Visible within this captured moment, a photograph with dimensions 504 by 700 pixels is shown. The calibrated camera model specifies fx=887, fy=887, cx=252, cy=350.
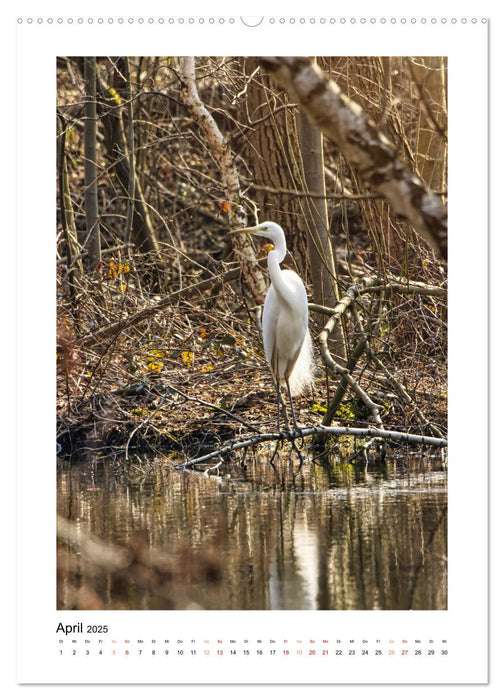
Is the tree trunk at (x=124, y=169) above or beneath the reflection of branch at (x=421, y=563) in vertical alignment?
above

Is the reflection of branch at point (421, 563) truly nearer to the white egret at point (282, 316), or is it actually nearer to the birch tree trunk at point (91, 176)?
the white egret at point (282, 316)

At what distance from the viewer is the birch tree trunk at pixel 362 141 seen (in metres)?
1.48

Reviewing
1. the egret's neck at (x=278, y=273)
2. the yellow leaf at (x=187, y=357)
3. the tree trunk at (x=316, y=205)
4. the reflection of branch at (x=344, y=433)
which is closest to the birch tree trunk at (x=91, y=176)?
the yellow leaf at (x=187, y=357)

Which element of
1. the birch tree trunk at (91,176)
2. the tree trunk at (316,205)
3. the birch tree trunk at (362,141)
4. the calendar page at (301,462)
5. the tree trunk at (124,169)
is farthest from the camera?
the tree trunk at (124,169)

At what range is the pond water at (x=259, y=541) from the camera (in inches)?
80.5

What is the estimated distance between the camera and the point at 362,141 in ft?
4.88

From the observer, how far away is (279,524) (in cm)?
259

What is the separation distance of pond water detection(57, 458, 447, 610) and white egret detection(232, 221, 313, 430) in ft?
1.80

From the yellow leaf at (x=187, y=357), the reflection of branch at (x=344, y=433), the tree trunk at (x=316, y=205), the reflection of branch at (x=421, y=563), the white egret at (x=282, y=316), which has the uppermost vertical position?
the tree trunk at (x=316, y=205)

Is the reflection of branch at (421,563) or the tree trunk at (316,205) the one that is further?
the tree trunk at (316,205)

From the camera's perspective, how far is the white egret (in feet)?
11.5
